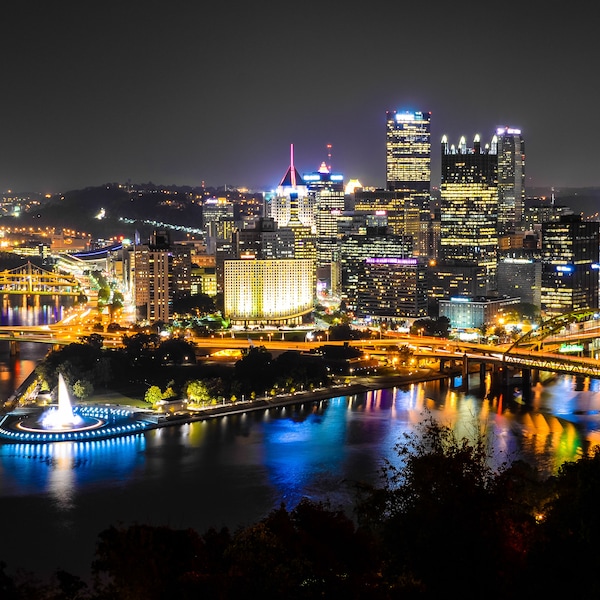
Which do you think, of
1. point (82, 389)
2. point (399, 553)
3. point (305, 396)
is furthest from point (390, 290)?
point (399, 553)

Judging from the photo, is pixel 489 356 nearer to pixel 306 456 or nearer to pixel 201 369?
pixel 201 369

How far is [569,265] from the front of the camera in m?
Result: 26.2

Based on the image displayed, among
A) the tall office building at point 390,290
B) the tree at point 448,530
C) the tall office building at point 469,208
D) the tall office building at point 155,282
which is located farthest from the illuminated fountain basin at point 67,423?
the tall office building at point 469,208

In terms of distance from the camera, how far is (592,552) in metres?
5.55

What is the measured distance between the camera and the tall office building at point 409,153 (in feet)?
126

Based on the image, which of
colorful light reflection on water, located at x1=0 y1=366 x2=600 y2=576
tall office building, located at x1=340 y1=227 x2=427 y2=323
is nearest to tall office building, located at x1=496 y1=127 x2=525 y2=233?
tall office building, located at x1=340 y1=227 x2=427 y2=323

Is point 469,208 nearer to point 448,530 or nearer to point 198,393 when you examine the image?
point 198,393

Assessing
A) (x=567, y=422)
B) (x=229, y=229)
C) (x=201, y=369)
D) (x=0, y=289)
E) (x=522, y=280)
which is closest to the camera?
(x=567, y=422)

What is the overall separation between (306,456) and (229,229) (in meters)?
25.6

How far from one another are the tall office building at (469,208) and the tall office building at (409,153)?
17.1 ft

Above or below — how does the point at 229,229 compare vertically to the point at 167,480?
above

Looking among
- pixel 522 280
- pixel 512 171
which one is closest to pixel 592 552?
pixel 522 280

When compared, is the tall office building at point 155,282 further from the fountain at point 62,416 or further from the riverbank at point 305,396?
the fountain at point 62,416

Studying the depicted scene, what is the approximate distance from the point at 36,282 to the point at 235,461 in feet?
81.9
